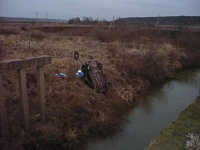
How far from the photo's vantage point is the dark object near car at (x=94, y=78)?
29.9ft

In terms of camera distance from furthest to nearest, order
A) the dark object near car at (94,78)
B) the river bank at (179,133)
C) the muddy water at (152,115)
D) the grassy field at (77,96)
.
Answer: the dark object near car at (94,78)
the muddy water at (152,115)
the grassy field at (77,96)
the river bank at (179,133)

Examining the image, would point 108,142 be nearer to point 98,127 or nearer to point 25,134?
point 98,127

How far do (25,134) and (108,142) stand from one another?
251 centimetres

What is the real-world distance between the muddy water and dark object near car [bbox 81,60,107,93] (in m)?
1.66

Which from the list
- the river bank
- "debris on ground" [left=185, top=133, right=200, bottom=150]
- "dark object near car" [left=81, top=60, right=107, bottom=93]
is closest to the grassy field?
"dark object near car" [left=81, top=60, right=107, bottom=93]

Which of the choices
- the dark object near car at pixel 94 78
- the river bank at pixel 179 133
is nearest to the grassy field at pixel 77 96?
the dark object near car at pixel 94 78

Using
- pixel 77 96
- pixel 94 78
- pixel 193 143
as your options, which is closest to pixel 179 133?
pixel 193 143

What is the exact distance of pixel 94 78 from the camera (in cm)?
923

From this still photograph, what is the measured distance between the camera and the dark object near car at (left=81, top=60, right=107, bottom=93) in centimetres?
910

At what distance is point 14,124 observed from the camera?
5.45m

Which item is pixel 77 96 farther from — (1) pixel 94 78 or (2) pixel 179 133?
(2) pixel 179 133

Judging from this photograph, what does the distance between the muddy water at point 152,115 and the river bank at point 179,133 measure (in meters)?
1.66

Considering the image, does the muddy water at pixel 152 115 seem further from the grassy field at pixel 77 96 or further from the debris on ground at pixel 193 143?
the debris on ground at pixel 193 143

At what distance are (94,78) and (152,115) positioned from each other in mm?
2797
